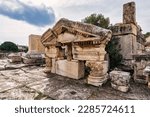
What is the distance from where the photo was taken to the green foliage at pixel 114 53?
17.1 ft

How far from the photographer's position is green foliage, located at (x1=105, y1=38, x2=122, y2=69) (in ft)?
17.1

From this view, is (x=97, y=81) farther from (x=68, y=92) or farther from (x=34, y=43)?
(x=34, y=43)

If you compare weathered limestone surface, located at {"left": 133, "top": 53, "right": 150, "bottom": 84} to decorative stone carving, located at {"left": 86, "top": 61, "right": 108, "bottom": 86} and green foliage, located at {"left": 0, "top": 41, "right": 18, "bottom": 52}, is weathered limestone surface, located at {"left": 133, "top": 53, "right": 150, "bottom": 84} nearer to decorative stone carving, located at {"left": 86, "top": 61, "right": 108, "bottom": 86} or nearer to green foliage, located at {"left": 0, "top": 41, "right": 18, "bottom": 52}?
decorative stone carving, located at {"left": 86, "top": 61, "right": 108, "bottom": 86}

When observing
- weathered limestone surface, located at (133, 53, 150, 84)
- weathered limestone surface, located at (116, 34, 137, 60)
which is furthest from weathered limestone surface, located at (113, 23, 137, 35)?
weathered limestone surface, located at (133, 53, 150, 84)

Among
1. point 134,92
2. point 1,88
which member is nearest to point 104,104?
point 134,92

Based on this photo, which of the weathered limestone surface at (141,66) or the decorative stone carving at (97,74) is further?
the weathered limestone surface at (141,66)

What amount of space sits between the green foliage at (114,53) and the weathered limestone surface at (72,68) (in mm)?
1730

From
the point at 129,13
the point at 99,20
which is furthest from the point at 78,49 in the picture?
the point at 99,20

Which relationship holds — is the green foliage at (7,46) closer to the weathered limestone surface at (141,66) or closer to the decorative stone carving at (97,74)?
the decorative stone carving at (97,74)

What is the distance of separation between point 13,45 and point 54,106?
57.8 feet

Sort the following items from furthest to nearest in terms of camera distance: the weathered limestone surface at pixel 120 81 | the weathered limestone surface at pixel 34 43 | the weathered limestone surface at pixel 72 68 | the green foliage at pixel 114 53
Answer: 1. the weathered limestone surface at pixel 34 43
2. the green foliage at pixel 114 53
3. the weathered limestone surface at pixel 72 68
4. the weathered limestone surface at pixel 120 81

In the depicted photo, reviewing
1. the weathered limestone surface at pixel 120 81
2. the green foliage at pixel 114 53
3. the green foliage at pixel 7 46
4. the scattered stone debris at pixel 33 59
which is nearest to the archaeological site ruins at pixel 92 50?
the weathered limestone surface at pixel 120 81

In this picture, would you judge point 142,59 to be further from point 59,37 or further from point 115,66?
point 59,37

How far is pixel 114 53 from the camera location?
17.1 feet
